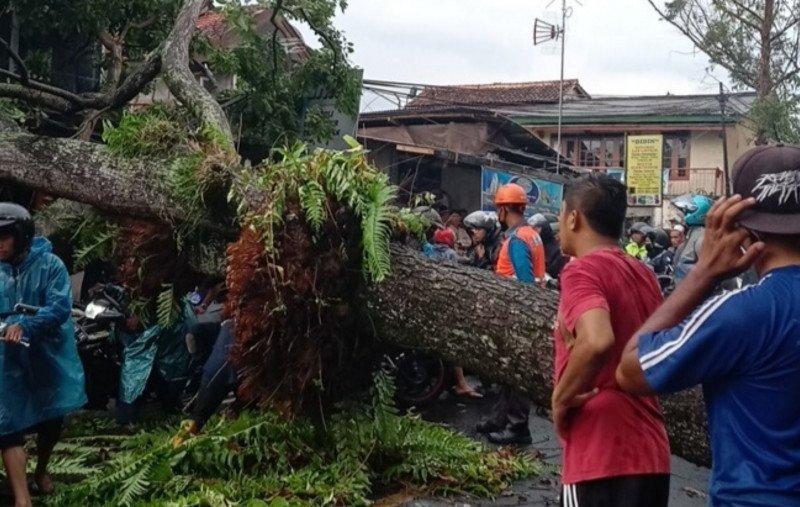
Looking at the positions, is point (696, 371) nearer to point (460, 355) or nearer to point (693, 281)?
point (693, 281)

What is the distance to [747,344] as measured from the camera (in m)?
2.20

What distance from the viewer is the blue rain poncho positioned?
18.5 ft

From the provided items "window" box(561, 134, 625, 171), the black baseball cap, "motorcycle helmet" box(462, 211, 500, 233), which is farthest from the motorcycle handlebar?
"window" box(561, 134, 625, 171)

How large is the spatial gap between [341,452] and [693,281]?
11.3ft

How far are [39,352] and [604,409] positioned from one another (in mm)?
4030

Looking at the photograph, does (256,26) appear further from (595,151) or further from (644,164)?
(595,151)

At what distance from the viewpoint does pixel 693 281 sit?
2430 mm

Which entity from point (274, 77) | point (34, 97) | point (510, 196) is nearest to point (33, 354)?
point (510, 196)

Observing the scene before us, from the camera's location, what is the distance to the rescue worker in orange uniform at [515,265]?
7656 millimetres

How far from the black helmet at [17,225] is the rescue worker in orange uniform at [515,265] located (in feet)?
11.6

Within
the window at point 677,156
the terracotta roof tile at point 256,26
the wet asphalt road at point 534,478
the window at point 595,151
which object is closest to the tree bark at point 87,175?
the wet asphalt road at point 534,478

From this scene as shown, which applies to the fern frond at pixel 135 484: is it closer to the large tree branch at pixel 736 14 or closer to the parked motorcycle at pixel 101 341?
the parked motorcycle at pixel 101 341

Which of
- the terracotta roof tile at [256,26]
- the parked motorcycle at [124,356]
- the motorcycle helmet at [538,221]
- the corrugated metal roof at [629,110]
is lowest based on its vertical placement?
the parked motorcycle at [124,356]

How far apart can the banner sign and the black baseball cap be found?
17.5 meters
